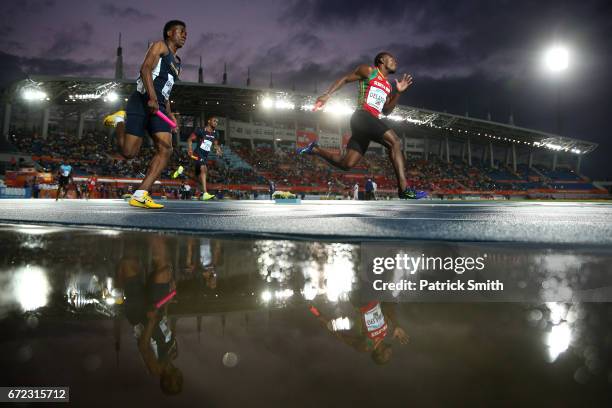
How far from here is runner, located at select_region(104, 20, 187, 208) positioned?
14.3 ft

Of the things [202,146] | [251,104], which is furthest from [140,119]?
[251,104]

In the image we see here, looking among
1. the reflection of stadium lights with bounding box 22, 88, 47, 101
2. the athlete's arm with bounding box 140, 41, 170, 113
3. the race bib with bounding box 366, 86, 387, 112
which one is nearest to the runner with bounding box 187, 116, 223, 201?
the race bib with bounding box 366, 86, 387, 112

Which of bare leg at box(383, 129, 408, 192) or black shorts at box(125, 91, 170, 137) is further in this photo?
bare leg at box(383, 129, 408, 192)

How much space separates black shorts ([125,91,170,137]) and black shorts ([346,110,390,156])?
245cm

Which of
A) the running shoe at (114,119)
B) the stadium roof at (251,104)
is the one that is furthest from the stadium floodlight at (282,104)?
the running shoe at (114,119)

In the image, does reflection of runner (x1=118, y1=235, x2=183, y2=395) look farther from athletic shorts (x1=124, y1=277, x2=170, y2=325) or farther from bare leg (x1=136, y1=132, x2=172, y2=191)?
bare leg (x1=136, y1=132, x2=172, y2=191)

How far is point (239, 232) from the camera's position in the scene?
6.54 ft

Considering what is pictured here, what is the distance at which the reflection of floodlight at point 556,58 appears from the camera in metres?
29.2

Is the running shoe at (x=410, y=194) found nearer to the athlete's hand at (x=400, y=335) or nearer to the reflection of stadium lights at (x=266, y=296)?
the reflection of stadium lights at (x=266, y=296)

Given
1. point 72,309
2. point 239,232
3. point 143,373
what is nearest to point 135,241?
point 239,232

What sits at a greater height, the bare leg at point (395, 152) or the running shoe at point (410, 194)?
the bare leg at point (395, 152)

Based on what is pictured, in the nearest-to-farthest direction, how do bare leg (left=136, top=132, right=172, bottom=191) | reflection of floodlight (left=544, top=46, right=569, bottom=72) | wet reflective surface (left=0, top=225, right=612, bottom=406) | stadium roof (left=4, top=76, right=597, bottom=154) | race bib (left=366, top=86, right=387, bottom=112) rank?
1. wet reflective surface (left=0, top=225, right=612, bottom=406)
2. bare leg (left=136, top=132, right=172, bottom=191)
3. race bib (left=366, top=86, right=387, bottom=112)
4. reflection of floodlight (left=544, top=46, right=569, bottom=72)
5. stadium roof (left=4, top=76, right=597, bottom=154)

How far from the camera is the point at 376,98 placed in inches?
216

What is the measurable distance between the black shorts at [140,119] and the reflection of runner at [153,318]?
11.7 feet
